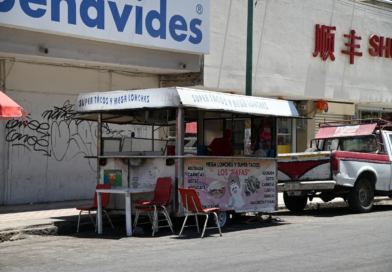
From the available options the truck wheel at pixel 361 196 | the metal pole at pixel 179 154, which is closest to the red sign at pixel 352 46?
the truck wheel at pixel 361 196

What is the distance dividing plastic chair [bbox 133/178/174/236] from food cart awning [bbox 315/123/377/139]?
611cm

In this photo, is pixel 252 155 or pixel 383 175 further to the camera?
pixel 383 175

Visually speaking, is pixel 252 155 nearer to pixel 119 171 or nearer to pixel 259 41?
pixel 119 171

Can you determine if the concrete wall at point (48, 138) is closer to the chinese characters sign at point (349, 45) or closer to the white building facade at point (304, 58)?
the white building facade at point (304, 58)

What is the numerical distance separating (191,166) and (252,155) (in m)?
2.40

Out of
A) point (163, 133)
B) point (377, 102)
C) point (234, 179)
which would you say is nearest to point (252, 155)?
point (234, 179)

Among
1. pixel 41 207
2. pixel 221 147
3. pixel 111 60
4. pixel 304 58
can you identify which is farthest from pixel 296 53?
pixel 41 207

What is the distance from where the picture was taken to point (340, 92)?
22.3 metres

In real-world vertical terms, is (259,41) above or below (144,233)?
above

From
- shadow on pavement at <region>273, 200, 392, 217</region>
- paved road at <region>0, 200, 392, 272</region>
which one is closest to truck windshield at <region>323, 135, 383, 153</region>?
shadow on pavement at <region>273, 200, 392, 217</region>

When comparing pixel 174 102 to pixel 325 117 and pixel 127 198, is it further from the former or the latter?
pixel 325 117

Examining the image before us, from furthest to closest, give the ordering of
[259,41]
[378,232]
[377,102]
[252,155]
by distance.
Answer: [377,102] → [259,41] → [252,155] → [378,232]

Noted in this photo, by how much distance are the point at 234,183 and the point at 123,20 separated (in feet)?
18.0

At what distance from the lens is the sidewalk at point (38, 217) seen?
11.4 meters
